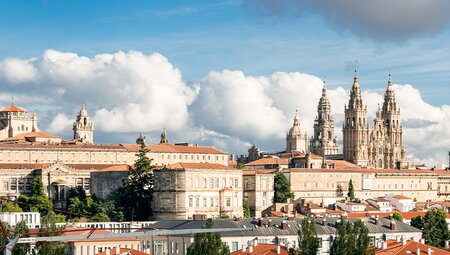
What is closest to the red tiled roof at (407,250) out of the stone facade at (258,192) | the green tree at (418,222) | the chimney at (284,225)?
the chimney at (284,225)

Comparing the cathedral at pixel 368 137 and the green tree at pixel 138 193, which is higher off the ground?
the cathedral at pixel 368 137

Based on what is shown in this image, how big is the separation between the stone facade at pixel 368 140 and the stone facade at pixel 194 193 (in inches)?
2244

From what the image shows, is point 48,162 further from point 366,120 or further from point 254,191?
point 366,120

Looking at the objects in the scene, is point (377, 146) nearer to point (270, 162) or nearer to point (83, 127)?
point (270, 162)

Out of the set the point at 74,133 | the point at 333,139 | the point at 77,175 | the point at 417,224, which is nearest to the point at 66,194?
the point at 77,175

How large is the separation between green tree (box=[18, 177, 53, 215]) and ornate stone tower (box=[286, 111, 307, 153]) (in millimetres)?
81051

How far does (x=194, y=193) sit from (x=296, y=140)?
85816 millimetres

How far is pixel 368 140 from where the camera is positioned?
16225cm

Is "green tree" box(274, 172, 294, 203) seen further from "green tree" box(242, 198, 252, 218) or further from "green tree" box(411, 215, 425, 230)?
"green tree" box(411, 215, 425, 230)

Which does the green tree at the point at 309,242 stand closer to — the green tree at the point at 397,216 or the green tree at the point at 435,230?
the green tree at the point at 435,230

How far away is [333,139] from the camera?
7229 inches

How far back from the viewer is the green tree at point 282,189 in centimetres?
11919

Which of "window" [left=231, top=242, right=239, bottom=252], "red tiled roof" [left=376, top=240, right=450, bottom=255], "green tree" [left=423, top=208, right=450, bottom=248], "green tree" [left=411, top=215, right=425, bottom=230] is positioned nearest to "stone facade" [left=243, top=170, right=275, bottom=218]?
"green tree" [left=411, top=215, right=425, bottom=230]

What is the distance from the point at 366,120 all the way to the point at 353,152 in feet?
20.9
